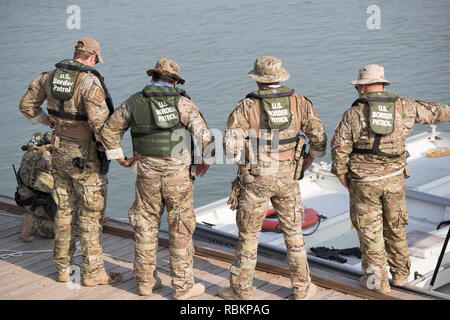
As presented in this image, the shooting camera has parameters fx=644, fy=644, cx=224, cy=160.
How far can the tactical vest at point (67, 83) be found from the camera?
5.66 m

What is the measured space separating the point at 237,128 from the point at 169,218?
39.5 inches

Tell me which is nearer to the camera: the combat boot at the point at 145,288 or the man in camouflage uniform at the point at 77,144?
the man in camouflage uniform at the point at 77,144

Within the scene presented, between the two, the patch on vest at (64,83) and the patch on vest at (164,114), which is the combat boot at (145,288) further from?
the patch on vest at (64,83)

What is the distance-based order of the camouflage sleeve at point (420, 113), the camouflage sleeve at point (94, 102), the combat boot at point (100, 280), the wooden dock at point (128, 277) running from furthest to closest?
1. the combat boot at point (100, 280)
2. the wooden dock at point (128, 277)
3. the camouflage sleeve at point (94, 102)
4. the camouflage sleeve at point (420, 113)

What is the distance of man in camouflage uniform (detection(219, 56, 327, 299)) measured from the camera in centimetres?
527

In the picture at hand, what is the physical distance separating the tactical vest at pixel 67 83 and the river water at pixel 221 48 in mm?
8790

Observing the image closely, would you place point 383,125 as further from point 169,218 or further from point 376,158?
point 169,218

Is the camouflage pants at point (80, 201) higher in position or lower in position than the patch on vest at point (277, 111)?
lower

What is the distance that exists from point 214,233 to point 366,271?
9.27 feet

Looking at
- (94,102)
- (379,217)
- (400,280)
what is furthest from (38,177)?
(400,280)

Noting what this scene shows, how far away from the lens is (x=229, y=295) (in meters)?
5.68

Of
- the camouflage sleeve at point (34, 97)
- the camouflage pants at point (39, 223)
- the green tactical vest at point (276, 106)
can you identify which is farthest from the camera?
the camouflage pants at point (39, 223)

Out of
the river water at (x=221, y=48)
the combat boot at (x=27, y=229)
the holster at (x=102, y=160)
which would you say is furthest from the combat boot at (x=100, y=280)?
the river water at (x=221, y=48)

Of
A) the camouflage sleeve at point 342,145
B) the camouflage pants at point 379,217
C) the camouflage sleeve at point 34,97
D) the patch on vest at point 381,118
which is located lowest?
the camouflage pants at point 379,217
